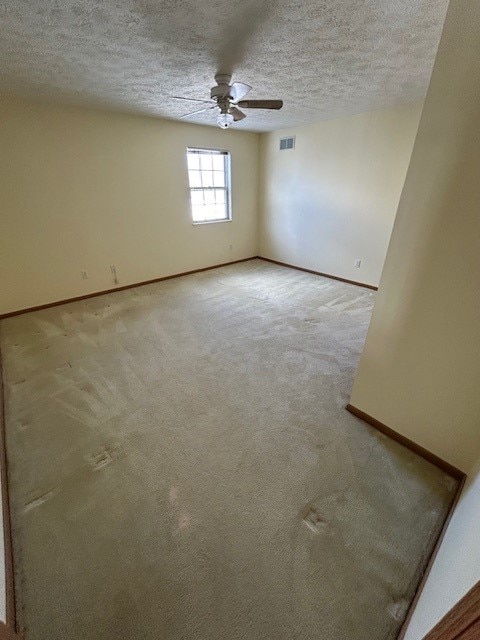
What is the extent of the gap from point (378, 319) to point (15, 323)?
3.73m

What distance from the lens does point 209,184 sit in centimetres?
450

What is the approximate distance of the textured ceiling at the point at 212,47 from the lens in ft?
4.36

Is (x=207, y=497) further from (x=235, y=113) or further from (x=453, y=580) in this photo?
(x=235, y=113)

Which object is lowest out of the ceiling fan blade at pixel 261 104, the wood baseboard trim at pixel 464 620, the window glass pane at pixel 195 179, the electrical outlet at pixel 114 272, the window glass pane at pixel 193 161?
the electrical outlet at pixel 114 272

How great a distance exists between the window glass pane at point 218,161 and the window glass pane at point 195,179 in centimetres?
38

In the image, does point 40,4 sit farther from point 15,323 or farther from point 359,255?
point 359,255

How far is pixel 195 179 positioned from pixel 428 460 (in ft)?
15.0

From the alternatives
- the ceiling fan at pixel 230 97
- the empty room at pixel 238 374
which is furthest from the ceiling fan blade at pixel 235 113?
the empty room at pixel 238 374

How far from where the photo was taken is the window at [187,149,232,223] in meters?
4.23

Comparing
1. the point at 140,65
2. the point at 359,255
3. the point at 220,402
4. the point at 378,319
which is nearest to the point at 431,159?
the point at 378,319

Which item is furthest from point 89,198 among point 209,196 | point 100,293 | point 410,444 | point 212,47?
point 410,444

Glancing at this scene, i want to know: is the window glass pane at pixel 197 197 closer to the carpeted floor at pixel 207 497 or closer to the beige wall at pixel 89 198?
the beige wall at pixel 89 198

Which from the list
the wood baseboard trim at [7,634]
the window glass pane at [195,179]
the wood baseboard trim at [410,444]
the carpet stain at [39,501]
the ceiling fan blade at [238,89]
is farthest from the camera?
the window glass pane at [195,179]

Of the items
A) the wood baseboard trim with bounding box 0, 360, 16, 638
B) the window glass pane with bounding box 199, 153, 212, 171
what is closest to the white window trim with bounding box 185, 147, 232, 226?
the window glass pane with bounding box 199, 153, 212, 171
